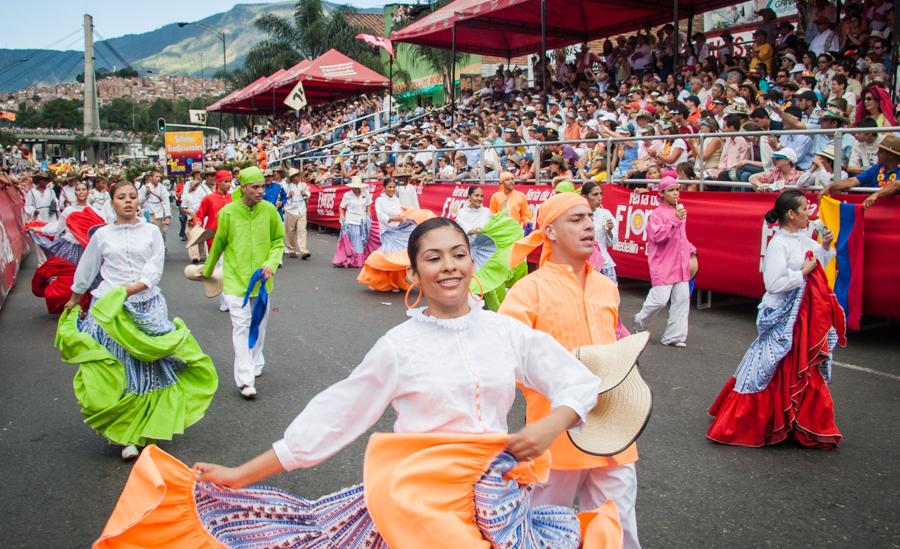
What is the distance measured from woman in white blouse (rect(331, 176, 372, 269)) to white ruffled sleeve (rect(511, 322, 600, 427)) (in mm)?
12837

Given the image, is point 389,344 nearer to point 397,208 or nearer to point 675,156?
point 675,156

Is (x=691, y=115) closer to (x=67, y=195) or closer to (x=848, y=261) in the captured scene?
(x=848, y=261)

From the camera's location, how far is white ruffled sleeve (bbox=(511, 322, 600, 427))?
2.40 m

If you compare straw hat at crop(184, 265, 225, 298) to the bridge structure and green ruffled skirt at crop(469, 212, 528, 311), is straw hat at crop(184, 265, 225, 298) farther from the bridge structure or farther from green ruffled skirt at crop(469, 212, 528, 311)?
the bridge structure

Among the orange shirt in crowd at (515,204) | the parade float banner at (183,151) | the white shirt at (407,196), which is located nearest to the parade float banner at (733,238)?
the orange shirt in crowd at (515,204)

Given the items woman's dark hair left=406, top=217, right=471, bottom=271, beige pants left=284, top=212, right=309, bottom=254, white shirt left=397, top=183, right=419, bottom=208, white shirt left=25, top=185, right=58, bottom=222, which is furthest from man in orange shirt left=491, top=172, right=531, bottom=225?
white shirt left=25, top=185, right=58, bottom=222

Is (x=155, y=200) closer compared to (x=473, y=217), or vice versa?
(x=473, y=217)

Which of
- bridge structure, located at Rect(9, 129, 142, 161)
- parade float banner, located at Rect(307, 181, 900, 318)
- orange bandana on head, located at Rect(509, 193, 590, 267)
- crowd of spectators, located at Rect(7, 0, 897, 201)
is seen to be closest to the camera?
orange bandana on head, located at Rect(509, 193, 590, 267)

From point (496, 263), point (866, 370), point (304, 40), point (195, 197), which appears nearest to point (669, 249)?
point (496, 263)

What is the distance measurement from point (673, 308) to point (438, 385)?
6.29 m

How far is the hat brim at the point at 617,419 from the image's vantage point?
2537mm

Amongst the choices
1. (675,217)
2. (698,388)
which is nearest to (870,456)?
(698,388)

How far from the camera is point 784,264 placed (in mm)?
5156

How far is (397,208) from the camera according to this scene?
1305 cm
